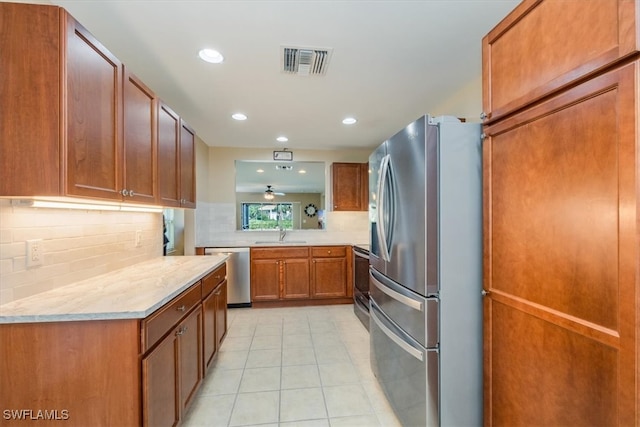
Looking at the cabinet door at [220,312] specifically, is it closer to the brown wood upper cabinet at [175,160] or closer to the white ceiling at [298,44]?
the brown wood upper cabinet at [175,160]

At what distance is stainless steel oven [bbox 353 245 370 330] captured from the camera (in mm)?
3174

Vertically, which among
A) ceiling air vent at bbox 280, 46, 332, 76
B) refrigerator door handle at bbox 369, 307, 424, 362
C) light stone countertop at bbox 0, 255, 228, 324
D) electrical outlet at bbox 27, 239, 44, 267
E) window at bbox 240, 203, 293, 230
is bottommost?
refrigerator door handle at bbox 369, 307, 424, 362

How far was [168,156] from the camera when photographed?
2158 mm

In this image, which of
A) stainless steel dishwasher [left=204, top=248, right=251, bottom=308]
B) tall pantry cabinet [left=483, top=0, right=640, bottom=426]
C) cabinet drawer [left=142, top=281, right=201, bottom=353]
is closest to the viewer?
tall pantry cabinet [left=483, top=0, right=640, bottom=426]

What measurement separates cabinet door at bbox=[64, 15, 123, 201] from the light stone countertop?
19.3 inches

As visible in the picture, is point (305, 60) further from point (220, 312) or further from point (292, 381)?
point (292, 381)

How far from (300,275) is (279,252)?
0.46 metres

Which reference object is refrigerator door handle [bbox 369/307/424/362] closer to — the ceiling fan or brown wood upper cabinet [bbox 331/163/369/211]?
brown wood upper cabinet [bbox 331/163/369/211]

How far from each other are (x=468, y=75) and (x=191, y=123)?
2.95 m

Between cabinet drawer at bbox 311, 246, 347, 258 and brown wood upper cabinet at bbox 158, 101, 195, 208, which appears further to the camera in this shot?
cabinet drawer at bbox 311, 246, 347, 258

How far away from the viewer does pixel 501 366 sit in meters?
→ 1.23

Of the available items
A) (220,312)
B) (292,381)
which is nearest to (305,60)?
(220,312)

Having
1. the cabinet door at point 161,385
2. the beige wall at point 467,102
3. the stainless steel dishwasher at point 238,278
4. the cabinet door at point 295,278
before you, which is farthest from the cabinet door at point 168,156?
the beige wall at point 467,102

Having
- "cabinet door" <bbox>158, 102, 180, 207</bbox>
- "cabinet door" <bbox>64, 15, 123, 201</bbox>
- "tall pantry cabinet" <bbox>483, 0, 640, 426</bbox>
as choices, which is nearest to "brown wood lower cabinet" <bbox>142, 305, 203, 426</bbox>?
"cabinet door" <bbox>64, 15, 123, 201</bbox>
